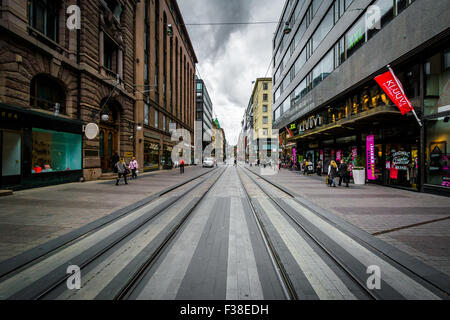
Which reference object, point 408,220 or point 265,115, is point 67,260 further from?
point 265,115

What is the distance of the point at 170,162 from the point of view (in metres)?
31.2

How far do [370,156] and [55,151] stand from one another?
65.7 feet

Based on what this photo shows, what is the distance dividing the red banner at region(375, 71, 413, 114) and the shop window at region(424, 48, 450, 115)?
1.08m

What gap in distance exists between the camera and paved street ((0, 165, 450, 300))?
8.02 feet

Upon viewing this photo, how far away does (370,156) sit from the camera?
12812 mm

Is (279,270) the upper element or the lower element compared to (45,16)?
lower

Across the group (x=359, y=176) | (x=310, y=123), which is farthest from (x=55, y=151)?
(x=310, y=123)

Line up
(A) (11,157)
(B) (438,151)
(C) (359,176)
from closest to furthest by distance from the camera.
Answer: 1. (B) (438,151)
2. (A) (11,157)
3. (C) (359,176)

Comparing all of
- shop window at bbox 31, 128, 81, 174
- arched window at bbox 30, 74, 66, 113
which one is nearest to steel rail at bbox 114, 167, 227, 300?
shop window at bbox 31, 128, 81, 174

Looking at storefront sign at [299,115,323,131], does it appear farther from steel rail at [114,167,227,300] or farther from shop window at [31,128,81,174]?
shop window at [31,128,81,174]

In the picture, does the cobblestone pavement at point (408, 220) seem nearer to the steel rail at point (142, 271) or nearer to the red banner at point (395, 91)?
the red banner at point (395, 91)

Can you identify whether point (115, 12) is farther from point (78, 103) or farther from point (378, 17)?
point (378, 17)

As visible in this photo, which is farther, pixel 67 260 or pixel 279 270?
pixel 67 260

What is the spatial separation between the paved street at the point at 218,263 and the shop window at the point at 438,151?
7.47 metres
